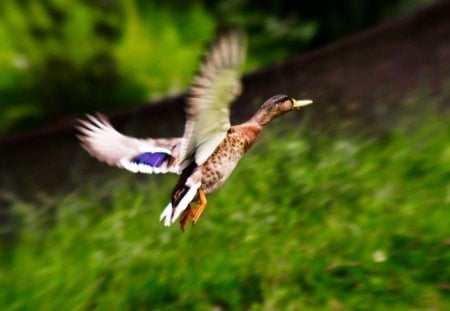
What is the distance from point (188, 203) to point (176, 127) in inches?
141

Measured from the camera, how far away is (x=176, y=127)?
4.90m

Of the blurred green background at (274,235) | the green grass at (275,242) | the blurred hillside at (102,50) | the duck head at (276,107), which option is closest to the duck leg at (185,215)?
the duck head at (276,107)

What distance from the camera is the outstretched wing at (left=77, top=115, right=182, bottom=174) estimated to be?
55.7 inches

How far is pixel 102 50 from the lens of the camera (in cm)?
678

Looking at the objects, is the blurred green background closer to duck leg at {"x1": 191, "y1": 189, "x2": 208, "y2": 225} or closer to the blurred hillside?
the blurred hillside

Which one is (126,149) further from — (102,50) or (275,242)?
(102,50)

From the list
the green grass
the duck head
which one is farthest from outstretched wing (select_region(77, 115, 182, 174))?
the green grass

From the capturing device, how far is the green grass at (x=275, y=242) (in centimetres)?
381

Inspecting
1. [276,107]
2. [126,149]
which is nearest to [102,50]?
[126,149]

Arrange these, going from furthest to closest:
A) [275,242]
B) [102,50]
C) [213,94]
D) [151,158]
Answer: [102,50]
[275,242]
[151,158]
[213,94]

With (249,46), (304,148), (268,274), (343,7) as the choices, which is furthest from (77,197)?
(343,7)

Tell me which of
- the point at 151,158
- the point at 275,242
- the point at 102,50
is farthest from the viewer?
the point at 102,50

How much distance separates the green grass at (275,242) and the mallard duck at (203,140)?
2342 millimetres

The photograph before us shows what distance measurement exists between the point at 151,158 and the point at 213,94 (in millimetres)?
174
